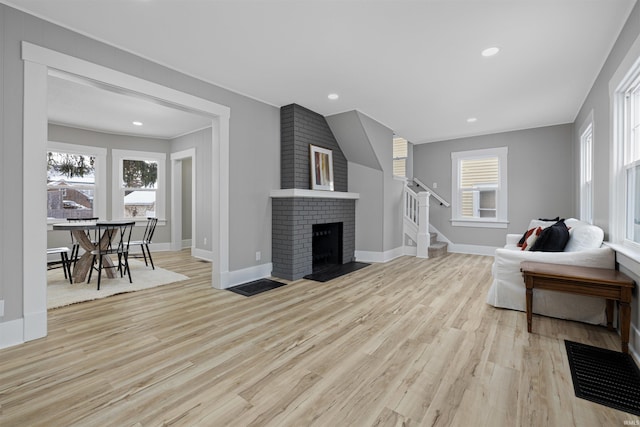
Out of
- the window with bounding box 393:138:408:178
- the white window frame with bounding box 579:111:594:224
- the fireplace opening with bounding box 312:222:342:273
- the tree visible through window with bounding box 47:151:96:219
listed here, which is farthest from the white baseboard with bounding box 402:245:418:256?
the tree visible through window with bounding box 47:151:96:219

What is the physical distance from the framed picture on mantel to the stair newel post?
2.09 meters

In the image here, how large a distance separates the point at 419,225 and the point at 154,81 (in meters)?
5.00

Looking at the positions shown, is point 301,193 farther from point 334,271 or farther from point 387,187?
point 387,187

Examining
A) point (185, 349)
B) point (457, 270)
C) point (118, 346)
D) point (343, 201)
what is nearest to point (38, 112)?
point (118, 346)

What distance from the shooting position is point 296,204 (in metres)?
4.16

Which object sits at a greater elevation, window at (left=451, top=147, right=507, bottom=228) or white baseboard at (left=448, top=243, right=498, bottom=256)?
window at (left=451, top=147, right=507, bottom=228)

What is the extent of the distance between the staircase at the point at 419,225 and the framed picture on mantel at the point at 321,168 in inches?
76.6

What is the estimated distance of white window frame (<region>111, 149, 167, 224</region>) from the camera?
19.7 feet

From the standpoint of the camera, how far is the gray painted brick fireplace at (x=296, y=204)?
4184 millimetres

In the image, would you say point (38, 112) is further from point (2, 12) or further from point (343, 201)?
point (343, 201)

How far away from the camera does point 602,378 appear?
180 centimetres

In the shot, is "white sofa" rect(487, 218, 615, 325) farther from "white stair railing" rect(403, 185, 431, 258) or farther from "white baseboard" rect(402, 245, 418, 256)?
"white baseboard" rect(402, 245, 418, 256)

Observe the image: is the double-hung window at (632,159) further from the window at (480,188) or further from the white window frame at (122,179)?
the white window frame at (122,179)

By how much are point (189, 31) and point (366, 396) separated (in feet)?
10.0
